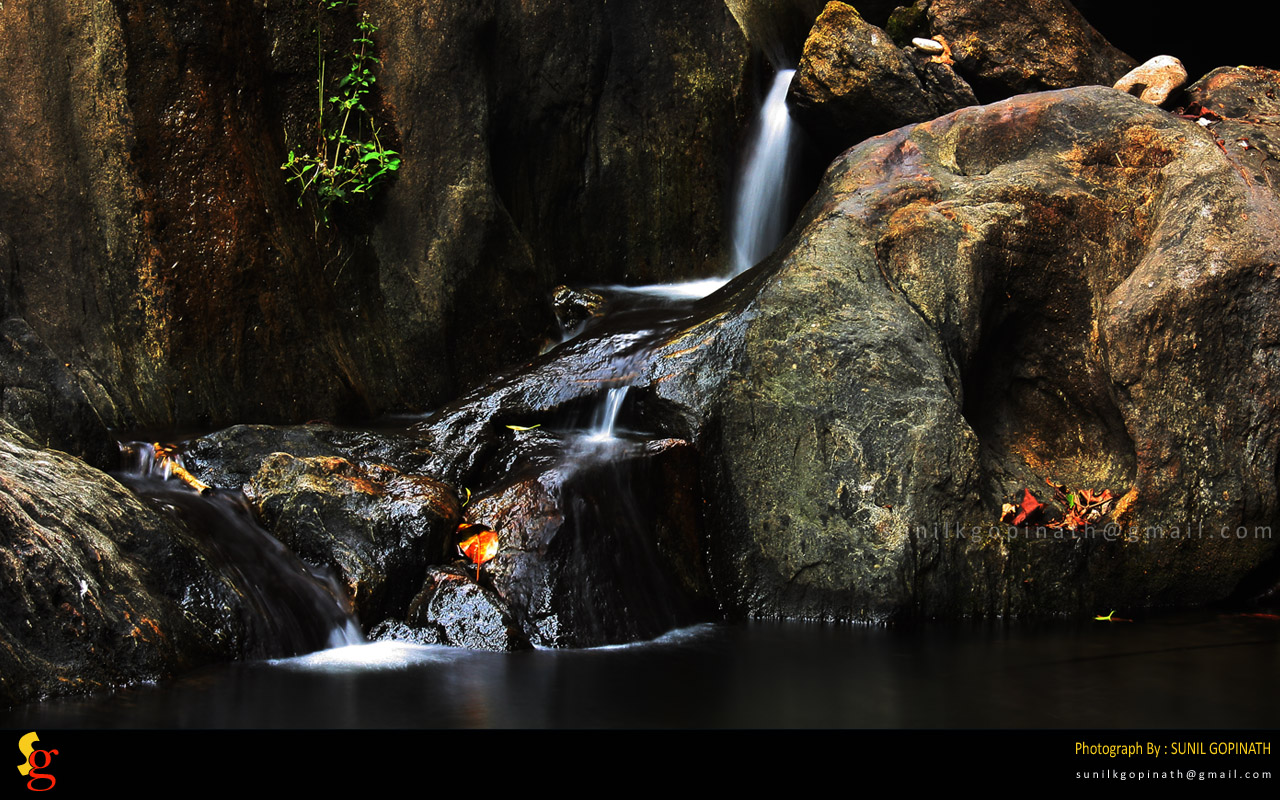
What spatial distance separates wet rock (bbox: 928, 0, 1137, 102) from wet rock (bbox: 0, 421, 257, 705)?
25.8ft

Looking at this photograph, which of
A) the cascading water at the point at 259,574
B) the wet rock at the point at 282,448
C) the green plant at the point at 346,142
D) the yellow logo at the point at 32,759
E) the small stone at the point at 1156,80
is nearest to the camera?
the yellow logo at the point at 32,759

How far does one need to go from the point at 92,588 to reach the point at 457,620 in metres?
1.57

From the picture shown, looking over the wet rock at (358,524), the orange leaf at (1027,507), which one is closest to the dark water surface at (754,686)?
the wet rock at (358,524)

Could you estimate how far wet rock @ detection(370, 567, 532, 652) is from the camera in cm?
462

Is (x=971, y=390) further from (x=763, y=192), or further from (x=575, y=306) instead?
(x=763, y=192)

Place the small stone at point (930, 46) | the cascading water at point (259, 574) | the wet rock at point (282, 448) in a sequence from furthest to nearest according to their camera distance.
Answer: the small stone at point (930, 46) → the wet rock at point (282, 448) → the cascading water at point (259, 574)

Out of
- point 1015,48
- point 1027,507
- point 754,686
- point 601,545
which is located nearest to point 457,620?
point 601,545

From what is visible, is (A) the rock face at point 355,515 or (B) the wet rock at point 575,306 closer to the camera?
(A) the rock face at point 355,515

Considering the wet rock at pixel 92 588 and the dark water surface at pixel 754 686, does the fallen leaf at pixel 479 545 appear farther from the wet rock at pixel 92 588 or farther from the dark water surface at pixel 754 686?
the wet rock at pixel 92 588

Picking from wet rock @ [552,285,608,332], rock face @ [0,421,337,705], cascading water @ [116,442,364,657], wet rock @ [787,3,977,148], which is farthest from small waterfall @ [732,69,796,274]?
rock face @ [0,421,337,705]

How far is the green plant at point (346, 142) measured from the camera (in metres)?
6.96

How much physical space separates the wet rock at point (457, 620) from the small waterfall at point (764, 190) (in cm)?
522

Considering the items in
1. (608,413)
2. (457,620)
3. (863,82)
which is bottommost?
(457,620)

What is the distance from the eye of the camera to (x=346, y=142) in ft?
23.3
